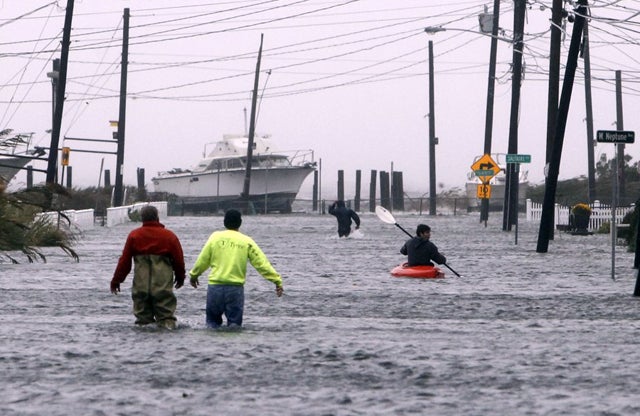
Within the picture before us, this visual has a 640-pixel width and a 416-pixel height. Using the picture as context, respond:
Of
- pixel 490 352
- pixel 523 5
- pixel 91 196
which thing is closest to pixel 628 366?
pixel 490 352

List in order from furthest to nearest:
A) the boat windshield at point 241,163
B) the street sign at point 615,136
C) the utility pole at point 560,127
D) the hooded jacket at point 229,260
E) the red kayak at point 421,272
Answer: the boat windshield at point 241,163
the utility pole at point 560,127
the street sign at point 615,136
the red kayak at point 421,272
the hooded jacket at point 229,260

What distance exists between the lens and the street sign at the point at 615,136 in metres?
25.8

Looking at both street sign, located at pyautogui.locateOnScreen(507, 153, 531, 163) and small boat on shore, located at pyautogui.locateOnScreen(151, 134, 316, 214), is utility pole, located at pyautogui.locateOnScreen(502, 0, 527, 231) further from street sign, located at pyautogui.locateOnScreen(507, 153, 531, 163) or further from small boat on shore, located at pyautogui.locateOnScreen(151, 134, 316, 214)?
small boat on shore, located at pyautogui.locateOnScreen(151, 134, 316, 214)

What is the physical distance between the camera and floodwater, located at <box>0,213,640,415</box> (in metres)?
10.4

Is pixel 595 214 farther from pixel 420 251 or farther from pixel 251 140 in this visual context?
pixel 251 140

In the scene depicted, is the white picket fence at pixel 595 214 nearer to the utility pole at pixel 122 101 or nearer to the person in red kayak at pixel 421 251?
the utility pole at pixel 122 101

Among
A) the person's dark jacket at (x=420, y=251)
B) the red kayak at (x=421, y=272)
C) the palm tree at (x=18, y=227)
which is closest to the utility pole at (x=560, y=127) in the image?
the person's dark jacket at (x=420, y=251)

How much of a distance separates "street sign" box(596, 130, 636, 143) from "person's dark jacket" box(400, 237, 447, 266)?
339 centimetres

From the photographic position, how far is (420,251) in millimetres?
25453

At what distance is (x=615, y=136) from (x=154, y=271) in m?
12.5

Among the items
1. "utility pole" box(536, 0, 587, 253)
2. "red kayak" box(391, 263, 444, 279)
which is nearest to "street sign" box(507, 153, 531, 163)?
"utility pole" box(536, 0, 587, 253)

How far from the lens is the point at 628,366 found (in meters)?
12.7

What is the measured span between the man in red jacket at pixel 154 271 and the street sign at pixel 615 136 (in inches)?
472

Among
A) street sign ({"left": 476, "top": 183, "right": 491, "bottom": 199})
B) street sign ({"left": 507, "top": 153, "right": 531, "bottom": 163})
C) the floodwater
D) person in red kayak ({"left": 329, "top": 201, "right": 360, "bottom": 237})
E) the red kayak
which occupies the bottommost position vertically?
the floodwater
